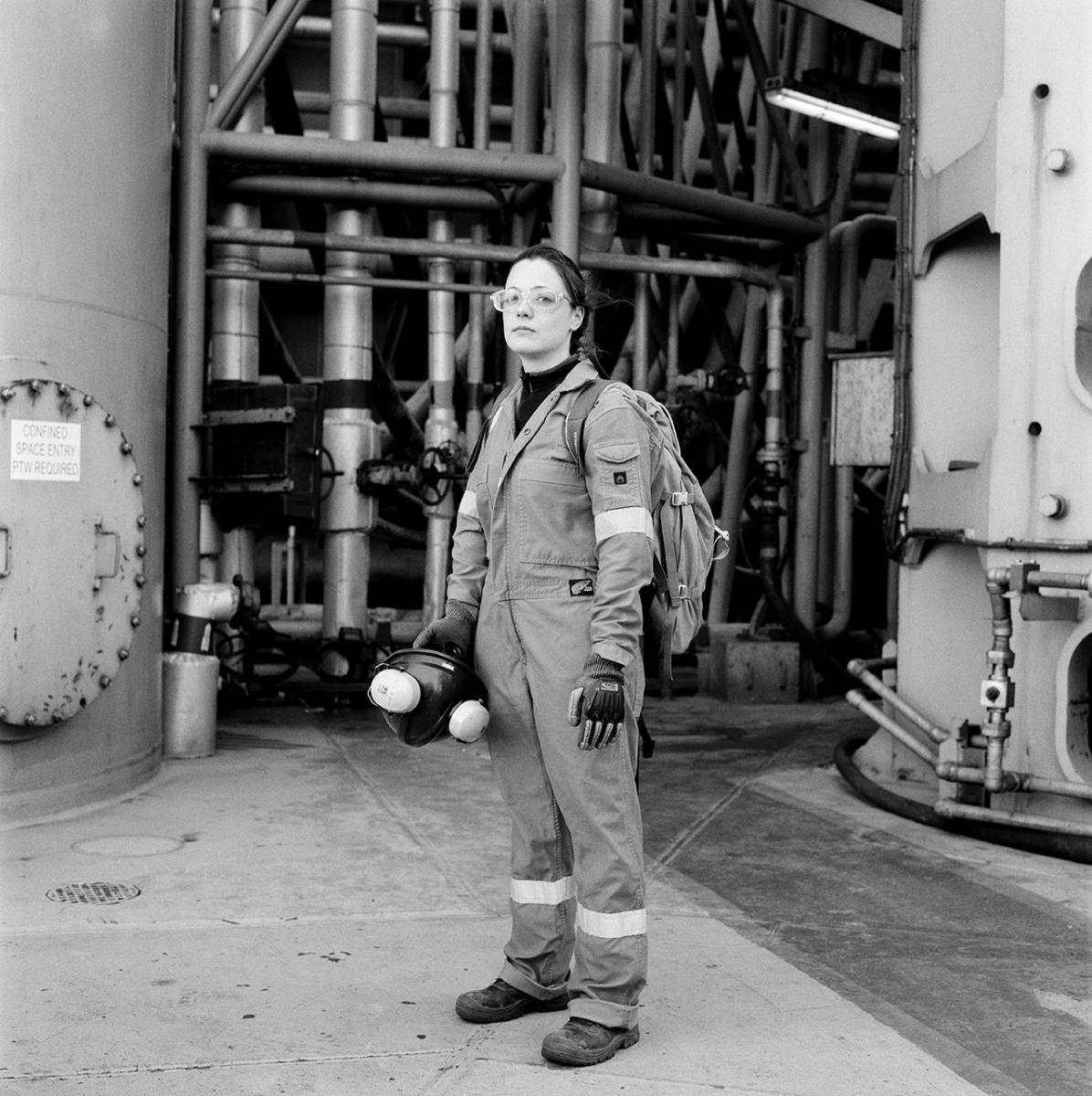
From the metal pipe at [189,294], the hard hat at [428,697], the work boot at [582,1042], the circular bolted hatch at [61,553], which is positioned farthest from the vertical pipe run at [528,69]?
the work boot at [582,1042]

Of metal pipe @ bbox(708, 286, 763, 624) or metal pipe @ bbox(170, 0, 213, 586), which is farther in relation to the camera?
metal pipe @ bbox(708, 286, 763, 624)

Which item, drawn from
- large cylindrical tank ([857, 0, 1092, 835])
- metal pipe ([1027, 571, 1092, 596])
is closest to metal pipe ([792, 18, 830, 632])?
large cylindrical tank ([857, 0, 1092, 835])

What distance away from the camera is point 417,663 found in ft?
10.3

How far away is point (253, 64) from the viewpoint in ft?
23.7

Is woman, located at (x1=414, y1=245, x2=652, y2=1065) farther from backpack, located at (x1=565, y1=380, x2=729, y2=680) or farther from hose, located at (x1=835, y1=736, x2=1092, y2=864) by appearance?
hose, located at (x1=835, y1=736, x2=1092, y2=864)

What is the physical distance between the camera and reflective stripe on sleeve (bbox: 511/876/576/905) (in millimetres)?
3205

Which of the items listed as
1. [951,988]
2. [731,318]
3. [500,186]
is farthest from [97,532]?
[731,318]

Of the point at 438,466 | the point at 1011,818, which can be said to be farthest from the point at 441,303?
the point at 1011,818

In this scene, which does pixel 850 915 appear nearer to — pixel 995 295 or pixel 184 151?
pixel 995 295

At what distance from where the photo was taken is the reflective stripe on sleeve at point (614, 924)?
3.03 metres

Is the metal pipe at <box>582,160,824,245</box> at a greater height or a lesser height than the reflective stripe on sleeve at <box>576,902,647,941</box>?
greater

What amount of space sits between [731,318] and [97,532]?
24.0 feet

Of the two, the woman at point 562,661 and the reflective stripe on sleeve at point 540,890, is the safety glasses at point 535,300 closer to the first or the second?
the woman at point 562,661

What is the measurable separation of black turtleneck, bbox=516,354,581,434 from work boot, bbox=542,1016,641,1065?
129 cm
